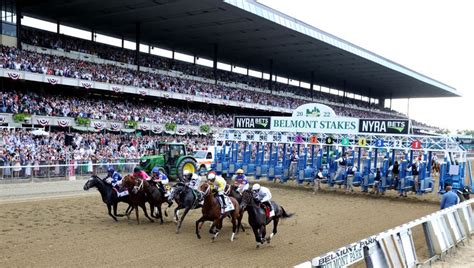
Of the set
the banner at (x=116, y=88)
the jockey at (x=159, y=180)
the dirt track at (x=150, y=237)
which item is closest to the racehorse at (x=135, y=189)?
the jockey at (x=159, y=180)

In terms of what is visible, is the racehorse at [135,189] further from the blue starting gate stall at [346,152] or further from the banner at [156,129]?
the banner at [156,129]

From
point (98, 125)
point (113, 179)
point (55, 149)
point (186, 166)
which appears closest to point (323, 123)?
point (186, 166)

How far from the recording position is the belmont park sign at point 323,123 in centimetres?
1922

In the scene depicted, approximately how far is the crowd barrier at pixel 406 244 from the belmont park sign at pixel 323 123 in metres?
8.11

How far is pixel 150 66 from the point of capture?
4347 cm

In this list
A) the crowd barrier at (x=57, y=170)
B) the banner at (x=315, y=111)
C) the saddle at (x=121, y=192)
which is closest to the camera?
the saddle at (x=121, y=192)

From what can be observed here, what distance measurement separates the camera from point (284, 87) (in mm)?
61719

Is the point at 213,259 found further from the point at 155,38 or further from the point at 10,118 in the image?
the point at 155,38

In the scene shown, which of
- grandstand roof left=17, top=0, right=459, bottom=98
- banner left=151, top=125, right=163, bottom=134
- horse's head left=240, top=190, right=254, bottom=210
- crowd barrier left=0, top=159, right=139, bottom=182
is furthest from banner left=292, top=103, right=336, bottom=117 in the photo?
banner left=151, top=125, right=163, bottom=134

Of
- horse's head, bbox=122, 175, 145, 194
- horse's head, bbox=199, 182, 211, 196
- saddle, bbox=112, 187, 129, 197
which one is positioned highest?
horse's head, bbox=199, 182, 211, 196

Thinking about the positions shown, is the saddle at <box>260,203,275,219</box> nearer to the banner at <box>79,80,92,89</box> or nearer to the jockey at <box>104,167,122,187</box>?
the jockey at <box>104,167,122,187</box>

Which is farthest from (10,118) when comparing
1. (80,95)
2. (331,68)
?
(331,68)

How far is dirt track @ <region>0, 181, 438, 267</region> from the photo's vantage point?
856 cm

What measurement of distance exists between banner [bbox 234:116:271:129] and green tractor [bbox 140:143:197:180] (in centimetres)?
416
